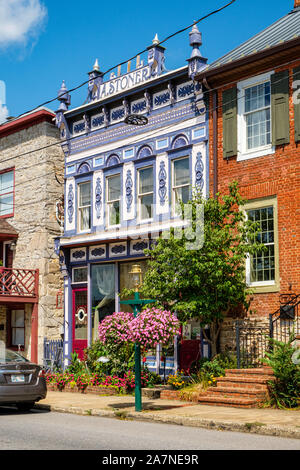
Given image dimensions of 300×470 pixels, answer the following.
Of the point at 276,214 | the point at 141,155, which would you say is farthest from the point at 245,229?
the point at 141,155

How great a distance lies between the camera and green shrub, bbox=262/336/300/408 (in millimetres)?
12703

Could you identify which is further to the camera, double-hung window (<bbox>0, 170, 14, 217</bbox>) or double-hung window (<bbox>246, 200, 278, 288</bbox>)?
double-hung window (<bbox>0, 170, 14, 217</bbox>)

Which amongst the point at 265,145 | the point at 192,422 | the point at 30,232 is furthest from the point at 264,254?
the point at 30,232

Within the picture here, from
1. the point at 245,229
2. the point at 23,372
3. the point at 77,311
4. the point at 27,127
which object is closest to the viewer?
the point at 23,372

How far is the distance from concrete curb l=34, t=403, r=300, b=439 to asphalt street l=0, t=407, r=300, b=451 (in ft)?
0.58

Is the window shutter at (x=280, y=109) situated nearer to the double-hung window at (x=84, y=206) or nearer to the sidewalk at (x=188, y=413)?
the sidewalk at (x=188, y=413)

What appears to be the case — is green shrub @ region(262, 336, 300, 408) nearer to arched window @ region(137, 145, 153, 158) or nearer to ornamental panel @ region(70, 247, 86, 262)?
arched window @ region(137, 145, 153, 158)

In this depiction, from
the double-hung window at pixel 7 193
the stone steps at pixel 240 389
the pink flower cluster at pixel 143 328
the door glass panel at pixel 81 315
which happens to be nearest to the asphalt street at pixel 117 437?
the pink flower cluster at pixel 143 328

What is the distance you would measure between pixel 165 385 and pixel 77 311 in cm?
552

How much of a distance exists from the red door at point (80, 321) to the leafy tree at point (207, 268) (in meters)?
6.12

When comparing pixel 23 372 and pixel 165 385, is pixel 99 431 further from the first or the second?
Answer: pixel 165 385

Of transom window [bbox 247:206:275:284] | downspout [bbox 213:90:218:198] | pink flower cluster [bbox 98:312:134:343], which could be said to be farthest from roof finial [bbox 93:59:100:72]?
pink flower cluster [bbox 98:312:134:343]

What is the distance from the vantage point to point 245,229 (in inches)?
606

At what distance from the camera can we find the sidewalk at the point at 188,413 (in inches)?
411
